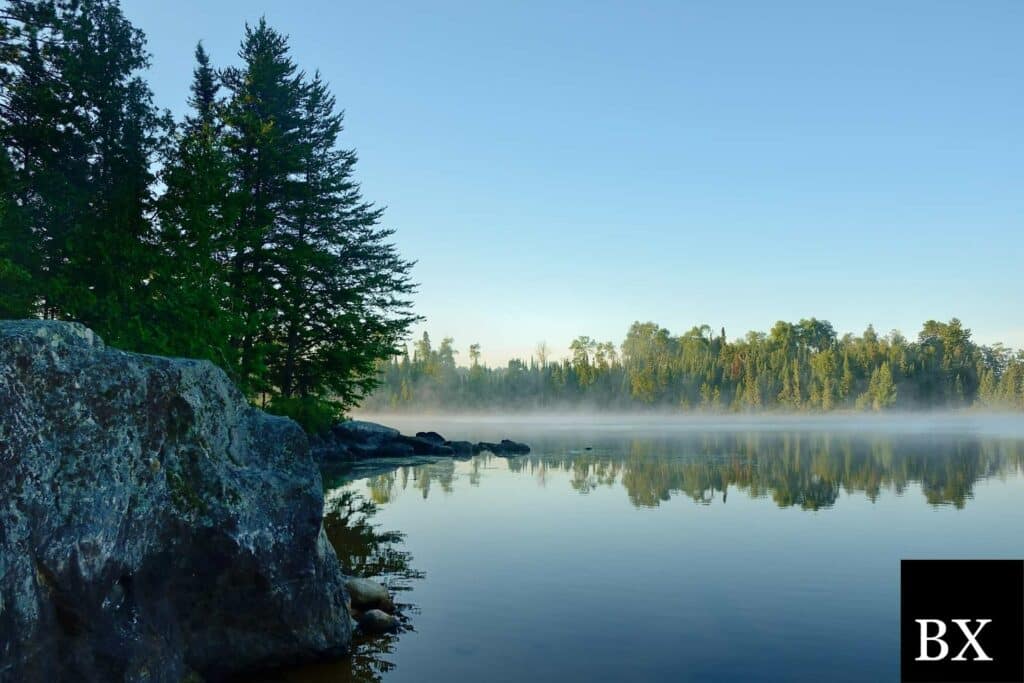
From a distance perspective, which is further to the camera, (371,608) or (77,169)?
(77,169)

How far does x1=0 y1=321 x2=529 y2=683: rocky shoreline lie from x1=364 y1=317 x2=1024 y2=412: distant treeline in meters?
125

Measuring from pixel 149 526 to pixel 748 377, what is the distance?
13982cm

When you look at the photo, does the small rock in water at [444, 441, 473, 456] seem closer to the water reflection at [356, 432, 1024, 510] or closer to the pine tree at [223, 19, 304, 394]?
the water reflection at [356, 432, 1024, 510]

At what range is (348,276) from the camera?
113ft

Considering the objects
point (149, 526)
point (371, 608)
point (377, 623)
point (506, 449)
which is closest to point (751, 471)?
point (506, 449)

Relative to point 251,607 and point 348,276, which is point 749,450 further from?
point 251,607

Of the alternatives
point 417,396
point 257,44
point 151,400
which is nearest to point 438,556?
point 151,400

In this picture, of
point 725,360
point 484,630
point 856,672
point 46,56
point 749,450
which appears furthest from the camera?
point 725,360

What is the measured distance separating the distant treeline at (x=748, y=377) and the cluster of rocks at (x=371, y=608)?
403ft

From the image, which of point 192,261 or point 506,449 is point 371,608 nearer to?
point 192,261

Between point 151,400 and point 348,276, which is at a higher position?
point 348,276

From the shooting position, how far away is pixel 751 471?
98.4 ft

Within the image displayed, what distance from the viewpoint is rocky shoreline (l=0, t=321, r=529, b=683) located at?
608 centimetres

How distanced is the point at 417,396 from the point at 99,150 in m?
143
